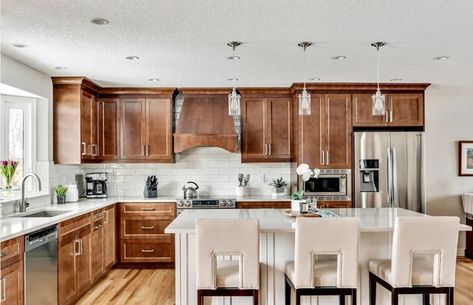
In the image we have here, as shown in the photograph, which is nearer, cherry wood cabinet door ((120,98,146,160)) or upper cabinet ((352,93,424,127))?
upper cabinet ((352,93,424,127))

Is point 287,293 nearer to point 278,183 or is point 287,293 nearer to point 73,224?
point 73,224

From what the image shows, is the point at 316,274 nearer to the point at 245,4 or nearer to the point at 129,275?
the point at 245,4

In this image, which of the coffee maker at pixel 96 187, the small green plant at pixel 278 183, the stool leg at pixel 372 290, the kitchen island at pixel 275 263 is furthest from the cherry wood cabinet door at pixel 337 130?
the coffee maker at pixel 96 187

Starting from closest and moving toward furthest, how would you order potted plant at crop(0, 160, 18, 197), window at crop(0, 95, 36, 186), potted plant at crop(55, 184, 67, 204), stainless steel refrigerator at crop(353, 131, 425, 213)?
potted plant at crop(0, 160, 18, 197)
window at crop(0, 95, 36, 186)
potted plant at crop(55, 184, 67, 204)
stainless steel refrigerator at crop(353, 131, 425, 213)

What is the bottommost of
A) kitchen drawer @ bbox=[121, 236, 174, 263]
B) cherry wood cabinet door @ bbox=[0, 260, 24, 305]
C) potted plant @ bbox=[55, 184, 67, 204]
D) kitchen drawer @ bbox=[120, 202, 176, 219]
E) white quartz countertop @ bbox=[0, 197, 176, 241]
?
kitchen drawer @ bbox=[121, 236, 174, 263]

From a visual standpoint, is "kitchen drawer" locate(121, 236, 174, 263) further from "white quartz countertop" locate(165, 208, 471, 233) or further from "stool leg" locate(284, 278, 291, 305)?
"stool leg" locate(284, 278, 291, 305)

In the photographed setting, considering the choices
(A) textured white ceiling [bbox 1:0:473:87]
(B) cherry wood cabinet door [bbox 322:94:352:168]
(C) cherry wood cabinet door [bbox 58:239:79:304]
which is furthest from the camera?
(B) cherry wood cabinet door [bbox 322:94:352:168]

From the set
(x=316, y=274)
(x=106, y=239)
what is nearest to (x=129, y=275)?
(x=106, y=239)

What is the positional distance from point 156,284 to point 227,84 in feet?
8.83

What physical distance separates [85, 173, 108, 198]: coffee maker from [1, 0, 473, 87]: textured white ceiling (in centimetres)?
164

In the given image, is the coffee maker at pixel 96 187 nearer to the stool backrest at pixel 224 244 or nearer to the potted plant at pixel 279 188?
the potted plant at pixel 279 188

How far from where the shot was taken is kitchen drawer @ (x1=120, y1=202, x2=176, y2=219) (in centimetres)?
524

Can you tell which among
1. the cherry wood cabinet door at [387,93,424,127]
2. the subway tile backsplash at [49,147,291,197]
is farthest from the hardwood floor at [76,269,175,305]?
the cherry wood cabinet door at [387,93,424,127]

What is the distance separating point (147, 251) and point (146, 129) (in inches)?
67.0
